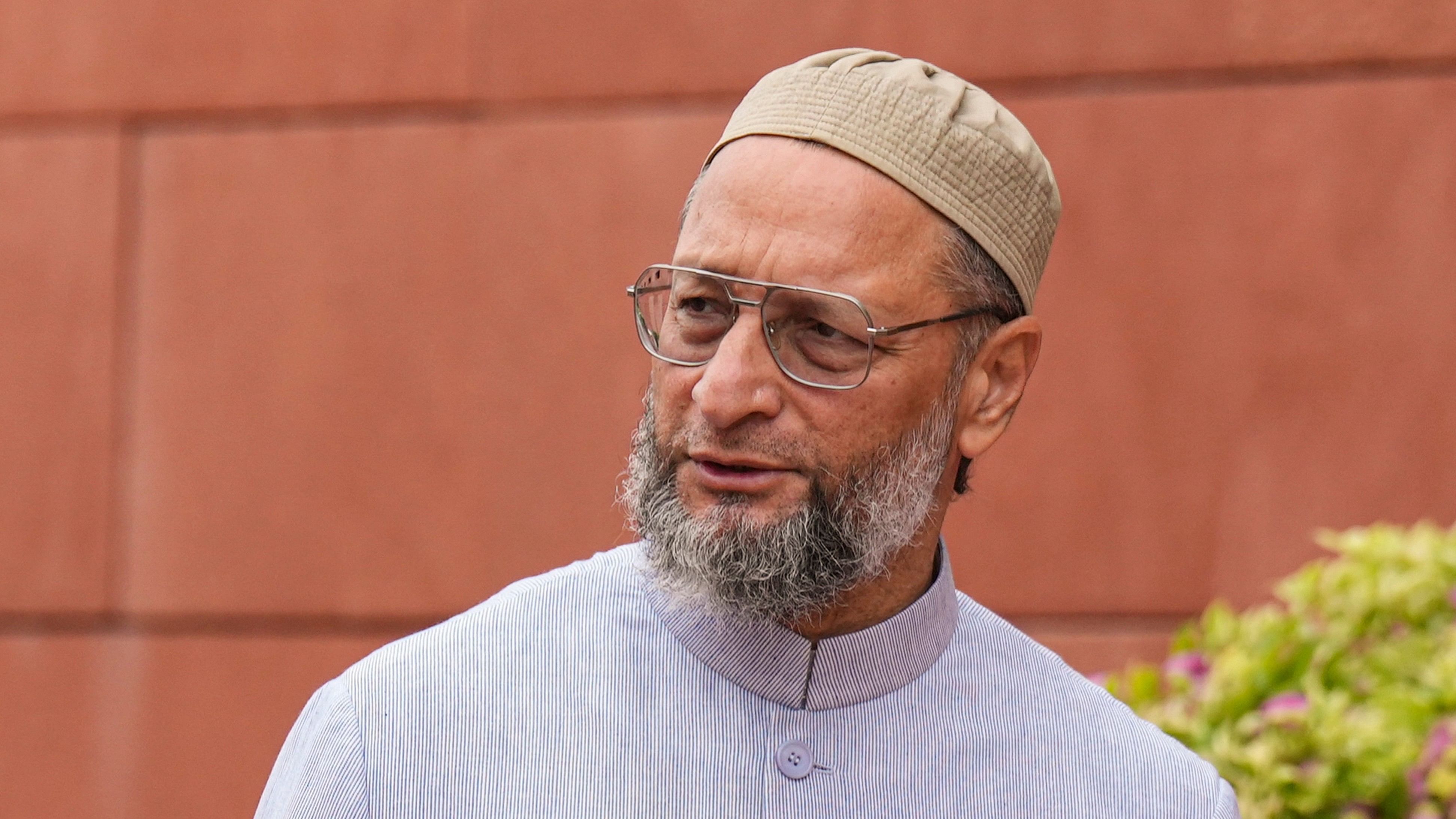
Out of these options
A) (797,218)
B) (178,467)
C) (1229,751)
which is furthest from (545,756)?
(178,467)

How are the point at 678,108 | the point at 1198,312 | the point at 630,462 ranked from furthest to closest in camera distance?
the point at 678,108
the point at 1198,312
the point at 630,462

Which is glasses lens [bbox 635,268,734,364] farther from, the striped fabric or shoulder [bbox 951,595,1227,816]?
shoulder [bbox 951,595,1227,816]

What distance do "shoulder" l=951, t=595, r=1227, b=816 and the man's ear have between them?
0.85 ft

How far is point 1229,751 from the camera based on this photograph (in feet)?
8.98

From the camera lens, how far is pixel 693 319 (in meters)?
→ 1.96

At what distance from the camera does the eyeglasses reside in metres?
1.89

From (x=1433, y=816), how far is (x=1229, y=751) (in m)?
0.33

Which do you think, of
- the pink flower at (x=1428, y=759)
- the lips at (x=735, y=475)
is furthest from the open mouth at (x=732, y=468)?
the pink flower at (x=1428, y=759)

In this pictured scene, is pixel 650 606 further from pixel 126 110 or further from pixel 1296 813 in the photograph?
pixel 126 110

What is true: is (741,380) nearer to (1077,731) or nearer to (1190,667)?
(1077,731)

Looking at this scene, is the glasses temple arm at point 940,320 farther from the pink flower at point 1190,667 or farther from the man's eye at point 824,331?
the pink flower at point 1190,667

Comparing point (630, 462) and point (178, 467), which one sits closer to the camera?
point (630, 462)

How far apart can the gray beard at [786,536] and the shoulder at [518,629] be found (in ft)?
0.23

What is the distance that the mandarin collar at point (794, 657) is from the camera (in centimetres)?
193
